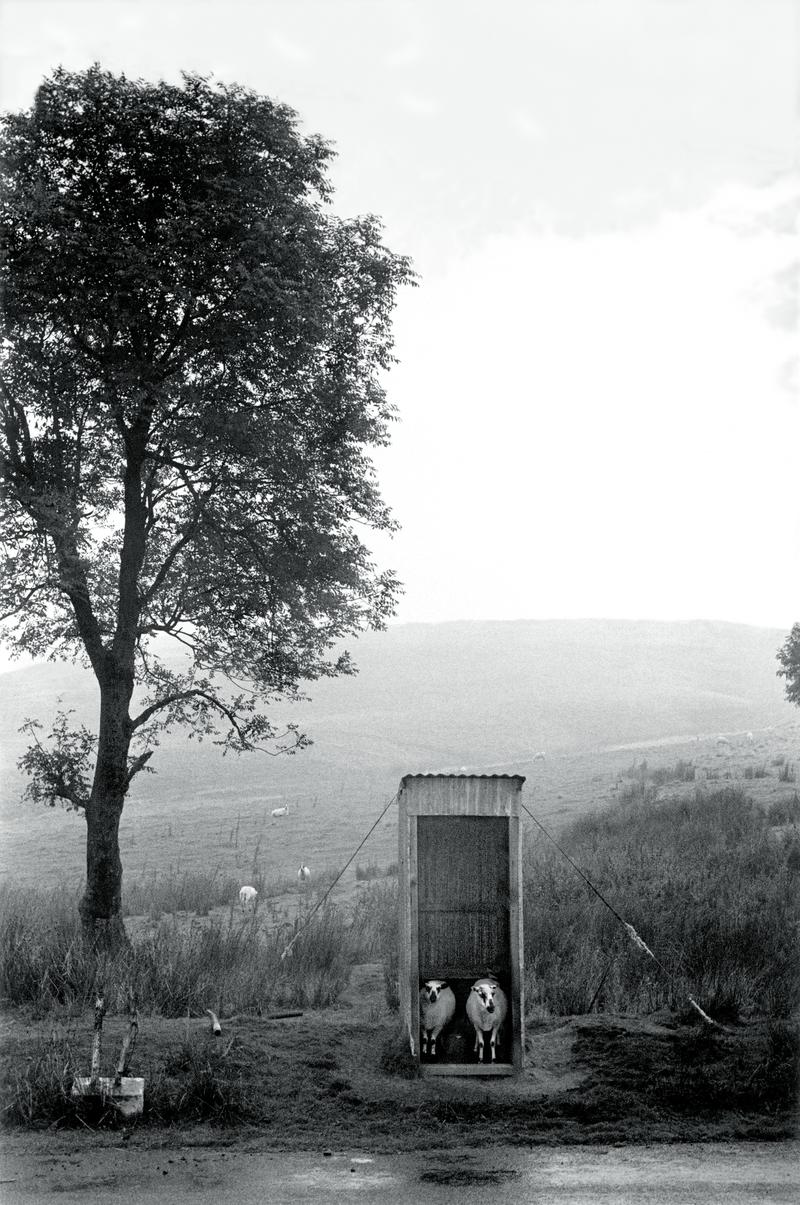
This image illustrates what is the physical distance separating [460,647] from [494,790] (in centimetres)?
13415

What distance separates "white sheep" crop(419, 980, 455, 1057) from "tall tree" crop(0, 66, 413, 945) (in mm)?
5517

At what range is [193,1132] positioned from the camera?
8.02 m

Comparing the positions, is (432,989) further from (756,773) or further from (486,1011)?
(756,773)

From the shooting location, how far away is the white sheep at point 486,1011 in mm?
9555

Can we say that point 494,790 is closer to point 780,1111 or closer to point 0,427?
point 780,1111

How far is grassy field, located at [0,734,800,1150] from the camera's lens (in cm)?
841

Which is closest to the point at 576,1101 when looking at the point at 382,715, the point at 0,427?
the point at 0,427

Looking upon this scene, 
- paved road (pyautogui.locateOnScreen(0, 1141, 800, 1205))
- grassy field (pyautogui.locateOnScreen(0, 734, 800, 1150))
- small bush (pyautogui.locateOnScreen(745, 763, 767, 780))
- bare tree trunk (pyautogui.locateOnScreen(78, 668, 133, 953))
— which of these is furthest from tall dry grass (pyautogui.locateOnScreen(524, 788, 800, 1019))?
small bush (pyautogui.locateOnScreen(745, 763, 767, 780))

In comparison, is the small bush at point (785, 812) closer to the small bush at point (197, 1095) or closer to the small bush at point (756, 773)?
the small bush at point (756, 773)

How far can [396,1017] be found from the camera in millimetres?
11320

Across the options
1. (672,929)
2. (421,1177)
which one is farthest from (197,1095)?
(672,929)

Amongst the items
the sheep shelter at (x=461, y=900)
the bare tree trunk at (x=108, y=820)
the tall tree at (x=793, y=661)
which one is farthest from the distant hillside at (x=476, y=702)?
the sheep shelter at (x=461, y=900)

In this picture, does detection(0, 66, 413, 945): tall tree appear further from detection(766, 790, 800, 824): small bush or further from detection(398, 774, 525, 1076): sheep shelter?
detection(766, 790, 800, 824): small bush

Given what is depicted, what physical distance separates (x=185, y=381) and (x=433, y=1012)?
8956mm
